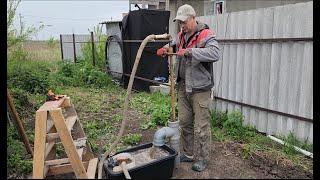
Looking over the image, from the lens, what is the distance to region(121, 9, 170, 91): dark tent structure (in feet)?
32.7

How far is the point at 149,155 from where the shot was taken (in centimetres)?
426

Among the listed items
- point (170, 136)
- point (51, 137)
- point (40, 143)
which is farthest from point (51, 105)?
point (170, 136)

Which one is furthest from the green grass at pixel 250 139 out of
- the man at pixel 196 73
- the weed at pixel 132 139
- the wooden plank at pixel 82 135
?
the wooden plank at pixel 82 135

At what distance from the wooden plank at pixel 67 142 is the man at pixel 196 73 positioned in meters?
1.48

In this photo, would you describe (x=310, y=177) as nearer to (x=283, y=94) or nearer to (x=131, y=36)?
(x=283, y=94)

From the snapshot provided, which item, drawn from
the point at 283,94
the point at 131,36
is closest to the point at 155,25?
the point at 131,36

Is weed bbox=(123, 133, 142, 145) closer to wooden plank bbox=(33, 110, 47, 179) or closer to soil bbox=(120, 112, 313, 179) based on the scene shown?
soil bbox=(120, 112, 313, 179)

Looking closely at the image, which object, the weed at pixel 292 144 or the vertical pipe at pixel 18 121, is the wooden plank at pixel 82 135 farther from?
the weed at pixel 292 144

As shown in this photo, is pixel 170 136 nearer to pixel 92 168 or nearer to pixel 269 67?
pixel 92 168

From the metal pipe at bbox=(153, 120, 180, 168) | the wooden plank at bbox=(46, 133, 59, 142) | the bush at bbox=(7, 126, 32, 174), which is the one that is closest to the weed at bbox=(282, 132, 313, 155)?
the metal pipe at bbox=(153, 120, 180, 168)

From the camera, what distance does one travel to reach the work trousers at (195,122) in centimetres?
429

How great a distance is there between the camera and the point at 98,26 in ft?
44.2

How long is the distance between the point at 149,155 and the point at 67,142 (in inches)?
43.8

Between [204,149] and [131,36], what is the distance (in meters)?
6.55
